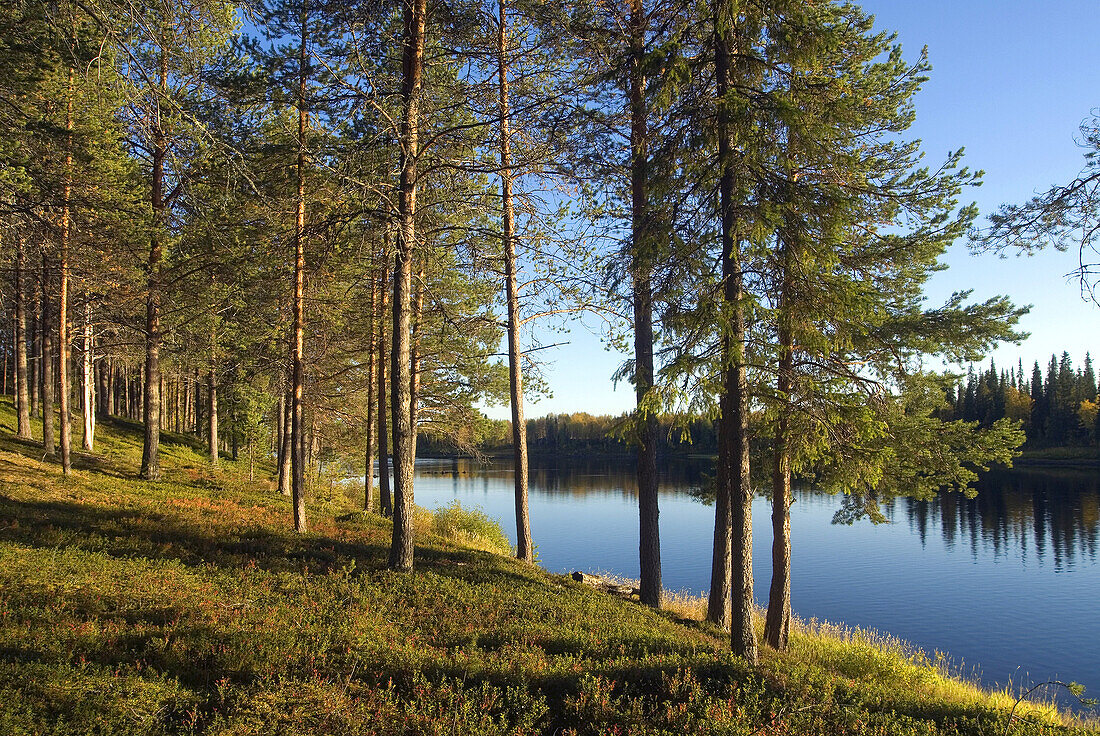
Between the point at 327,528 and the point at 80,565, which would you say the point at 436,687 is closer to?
the point at 80,565

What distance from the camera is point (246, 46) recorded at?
12750 mm

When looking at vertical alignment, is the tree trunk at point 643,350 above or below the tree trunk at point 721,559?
above

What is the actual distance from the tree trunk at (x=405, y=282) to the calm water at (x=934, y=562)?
14.8 m

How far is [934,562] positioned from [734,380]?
27398 millimetres

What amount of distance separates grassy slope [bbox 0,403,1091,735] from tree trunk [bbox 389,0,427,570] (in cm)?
90

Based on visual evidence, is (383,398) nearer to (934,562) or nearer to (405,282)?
(405,282)

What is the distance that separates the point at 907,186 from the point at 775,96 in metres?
6.17

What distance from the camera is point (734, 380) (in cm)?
888

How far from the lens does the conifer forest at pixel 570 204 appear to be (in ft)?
27.2

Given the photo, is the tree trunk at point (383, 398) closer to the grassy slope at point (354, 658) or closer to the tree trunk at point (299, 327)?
the tree trunk at point (299, 327)

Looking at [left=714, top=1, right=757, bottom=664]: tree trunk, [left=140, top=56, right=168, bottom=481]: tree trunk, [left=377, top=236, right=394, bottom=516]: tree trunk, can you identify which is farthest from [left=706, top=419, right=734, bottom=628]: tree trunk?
[left=140, top=56, right=168, bottom=481]: tree trunk

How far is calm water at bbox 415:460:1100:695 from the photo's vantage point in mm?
18953

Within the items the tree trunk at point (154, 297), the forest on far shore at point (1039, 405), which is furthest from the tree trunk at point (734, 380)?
the forest on far shore at point (1039, 405)

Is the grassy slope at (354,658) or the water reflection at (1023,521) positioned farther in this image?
the water reflection at (1023,521)
